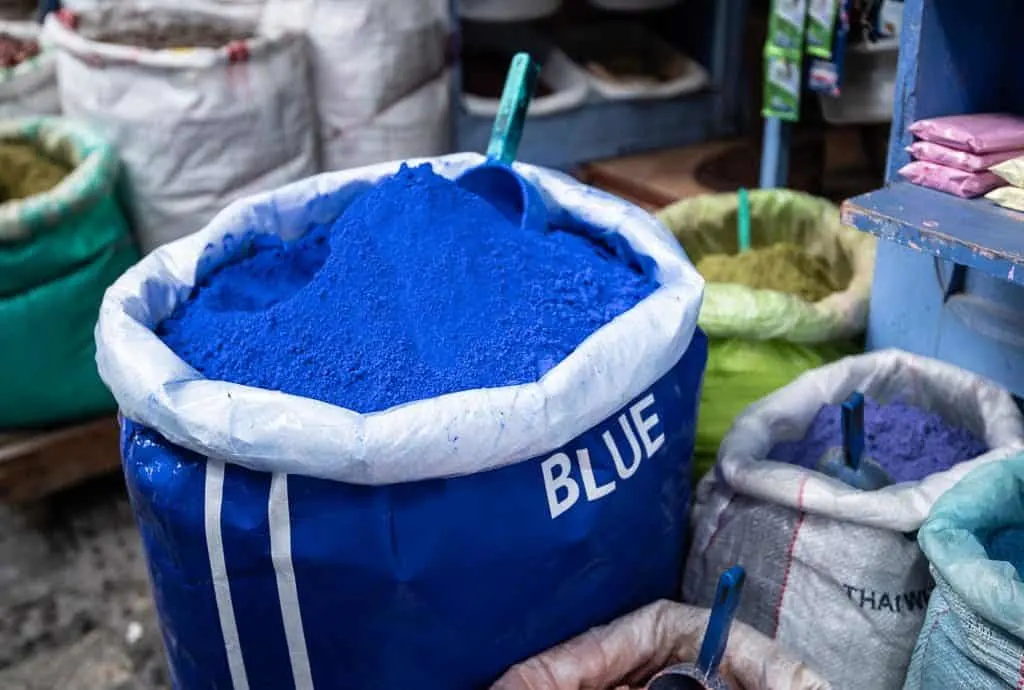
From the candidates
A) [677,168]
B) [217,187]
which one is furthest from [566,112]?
[217,187]

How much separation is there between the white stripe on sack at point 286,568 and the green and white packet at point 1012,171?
2.38ft

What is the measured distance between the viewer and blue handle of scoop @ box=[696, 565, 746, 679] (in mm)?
896

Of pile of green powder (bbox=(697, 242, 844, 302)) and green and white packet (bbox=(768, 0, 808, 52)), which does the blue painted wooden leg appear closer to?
green and white packet (bbox=(768, 0, 808, 52))

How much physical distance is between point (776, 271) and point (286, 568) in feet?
2.84

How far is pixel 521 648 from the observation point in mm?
932

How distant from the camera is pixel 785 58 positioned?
5.17 feet

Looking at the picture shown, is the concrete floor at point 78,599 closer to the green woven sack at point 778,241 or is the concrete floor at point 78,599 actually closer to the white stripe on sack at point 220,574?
the white stripe on sack at point 220,574

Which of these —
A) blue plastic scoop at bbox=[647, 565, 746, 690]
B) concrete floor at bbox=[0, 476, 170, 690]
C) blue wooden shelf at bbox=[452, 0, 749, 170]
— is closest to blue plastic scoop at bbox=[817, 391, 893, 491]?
blue plastic scoop at bbox=[647, 565, 746, 690]

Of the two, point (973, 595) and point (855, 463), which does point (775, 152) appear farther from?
point (973, 595)

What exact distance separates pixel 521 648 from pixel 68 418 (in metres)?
1.00

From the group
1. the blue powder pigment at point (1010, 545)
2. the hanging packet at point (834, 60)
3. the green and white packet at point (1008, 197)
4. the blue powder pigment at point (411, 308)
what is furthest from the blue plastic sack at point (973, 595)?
the hanging packet at point (834, 60)

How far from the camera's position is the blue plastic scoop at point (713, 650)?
899 mm

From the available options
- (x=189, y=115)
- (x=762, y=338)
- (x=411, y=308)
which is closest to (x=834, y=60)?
(x=762, y=338)

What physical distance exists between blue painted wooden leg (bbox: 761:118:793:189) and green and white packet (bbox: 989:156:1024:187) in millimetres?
781
